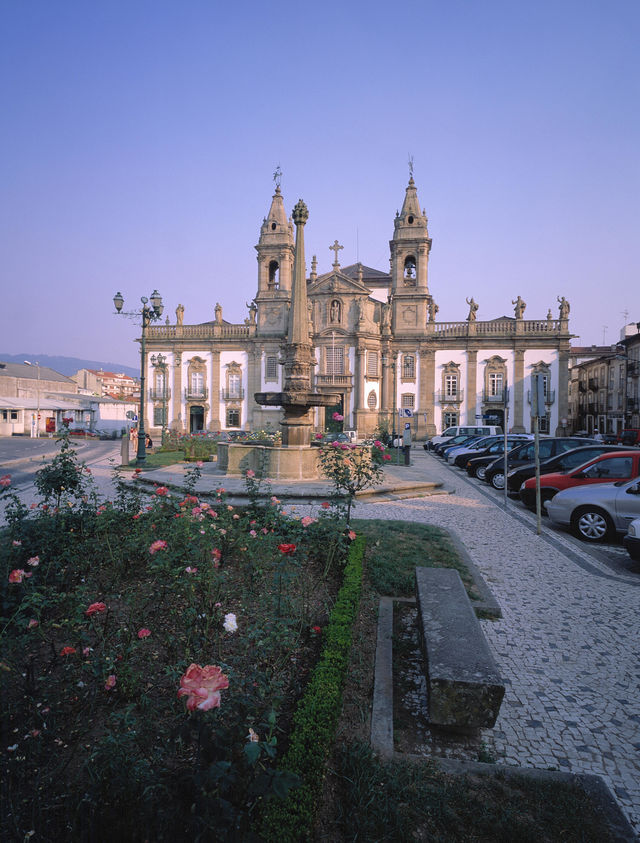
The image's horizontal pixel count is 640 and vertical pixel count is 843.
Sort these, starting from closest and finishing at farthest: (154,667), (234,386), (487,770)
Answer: (487,770) → (154,667) → (234,386)

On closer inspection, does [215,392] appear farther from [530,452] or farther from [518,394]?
[530,452]

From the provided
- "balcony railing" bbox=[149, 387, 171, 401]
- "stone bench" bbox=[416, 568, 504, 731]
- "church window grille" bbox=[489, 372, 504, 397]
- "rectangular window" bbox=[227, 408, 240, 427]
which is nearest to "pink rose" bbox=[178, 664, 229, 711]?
"stone bench" bbox=[416, 568, 504, 731]

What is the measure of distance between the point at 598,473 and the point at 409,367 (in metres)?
33.2

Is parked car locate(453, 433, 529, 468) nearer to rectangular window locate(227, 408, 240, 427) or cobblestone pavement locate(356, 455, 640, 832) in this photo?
cobblestone pavement locate(356, 455, 640, 832)

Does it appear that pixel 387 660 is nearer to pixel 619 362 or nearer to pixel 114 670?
pixel 114 670

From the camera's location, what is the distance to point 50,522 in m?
5.68

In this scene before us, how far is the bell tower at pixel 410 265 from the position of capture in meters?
42.6

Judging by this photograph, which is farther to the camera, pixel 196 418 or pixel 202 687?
pixel 196 418

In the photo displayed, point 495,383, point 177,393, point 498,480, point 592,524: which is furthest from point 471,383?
point 592,524

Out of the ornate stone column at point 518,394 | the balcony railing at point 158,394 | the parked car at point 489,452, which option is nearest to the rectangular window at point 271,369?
the balcony railing at point 158,394

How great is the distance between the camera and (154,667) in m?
3.53

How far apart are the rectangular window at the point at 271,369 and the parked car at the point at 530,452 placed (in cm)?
3095

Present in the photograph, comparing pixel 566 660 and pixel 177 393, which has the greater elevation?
pixel 177 393

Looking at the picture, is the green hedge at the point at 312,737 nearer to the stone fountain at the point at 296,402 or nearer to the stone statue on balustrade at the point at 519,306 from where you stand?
the stone fountain at the point at 296,402
